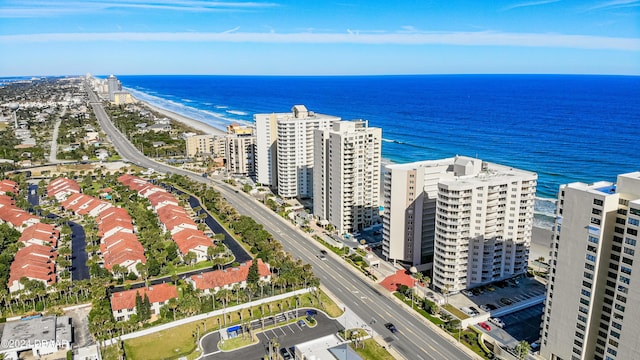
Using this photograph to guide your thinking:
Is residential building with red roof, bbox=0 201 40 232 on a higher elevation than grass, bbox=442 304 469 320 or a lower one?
higher

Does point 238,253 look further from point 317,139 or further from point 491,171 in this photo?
point 491,171

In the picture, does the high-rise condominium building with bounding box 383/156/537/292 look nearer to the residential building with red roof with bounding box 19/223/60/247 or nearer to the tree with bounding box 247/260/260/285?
the tree with bounding box 247/260/260/285

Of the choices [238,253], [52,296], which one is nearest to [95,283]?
[52,296]

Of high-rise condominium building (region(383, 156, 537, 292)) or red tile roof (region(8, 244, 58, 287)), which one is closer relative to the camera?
high-rise condominium building (region(383, 156, 537, 292))

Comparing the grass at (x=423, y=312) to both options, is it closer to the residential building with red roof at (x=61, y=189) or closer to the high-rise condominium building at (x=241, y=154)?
the high-rise condominium building at (x=241, y=154)

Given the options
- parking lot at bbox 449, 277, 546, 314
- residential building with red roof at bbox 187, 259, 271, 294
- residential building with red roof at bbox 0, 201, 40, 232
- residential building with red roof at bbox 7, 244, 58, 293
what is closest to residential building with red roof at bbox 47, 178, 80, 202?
residential building with red roof at bbox 0, 201, 40, 232

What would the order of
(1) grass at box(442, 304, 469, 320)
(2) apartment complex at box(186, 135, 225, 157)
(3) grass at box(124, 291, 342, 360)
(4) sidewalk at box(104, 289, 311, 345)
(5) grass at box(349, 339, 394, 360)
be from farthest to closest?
(2) apartment complex at box(186, 135, 225, 157)
(1) grass at box(442, 304, 469, 320)
(4) sidewalk at box(104, 289, 311, 345)
(3) grass at box(124, 291, 342, 360)
(5) grass at box(349, 339, 394, 360)
